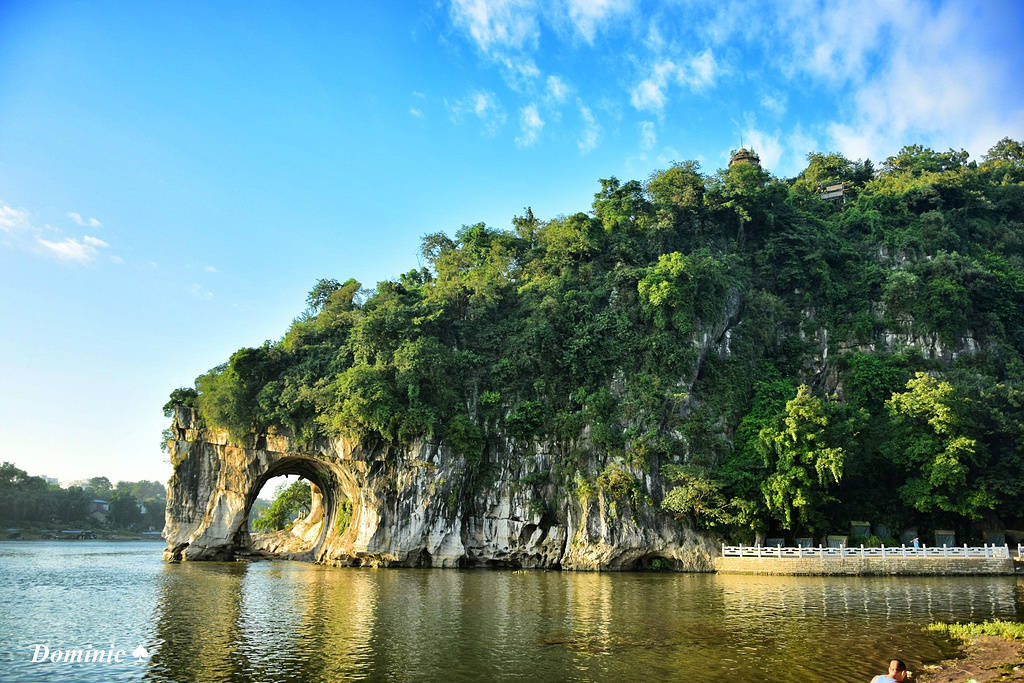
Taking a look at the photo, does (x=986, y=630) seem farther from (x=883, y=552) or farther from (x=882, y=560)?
(x=883, y=552)

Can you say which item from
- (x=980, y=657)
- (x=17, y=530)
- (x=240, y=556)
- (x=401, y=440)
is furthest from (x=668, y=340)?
(x=17, y=530)

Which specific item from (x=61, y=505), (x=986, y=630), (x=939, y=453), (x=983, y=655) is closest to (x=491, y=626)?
(x=983, y=655)

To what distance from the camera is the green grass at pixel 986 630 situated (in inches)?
542

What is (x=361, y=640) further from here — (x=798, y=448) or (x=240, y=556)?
(x=240, y=556)

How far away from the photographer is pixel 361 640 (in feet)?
47.4

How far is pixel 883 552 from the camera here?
28688 millimetres

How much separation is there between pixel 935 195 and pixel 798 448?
88.9 ft

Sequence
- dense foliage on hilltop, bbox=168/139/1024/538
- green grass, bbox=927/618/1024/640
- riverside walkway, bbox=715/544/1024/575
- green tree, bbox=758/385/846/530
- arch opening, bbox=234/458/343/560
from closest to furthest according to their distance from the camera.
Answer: green grass, bbox=927/618/1024/640 → riverside walkway, bbox=715/544/1024/575 → green tree, bbox=758/385/846/530 → dense foliage on hilltop, bbox=168/139/1024/538 → arch opening, bbox=234/458/343/560

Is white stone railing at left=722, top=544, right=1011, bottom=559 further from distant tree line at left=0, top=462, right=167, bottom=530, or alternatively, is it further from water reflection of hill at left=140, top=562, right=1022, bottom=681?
distant tree line at left=0, top=462, right=167, bottom=530

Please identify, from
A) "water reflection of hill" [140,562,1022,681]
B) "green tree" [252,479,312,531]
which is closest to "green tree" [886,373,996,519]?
"water reflection of hill" [140,562,1022,681]

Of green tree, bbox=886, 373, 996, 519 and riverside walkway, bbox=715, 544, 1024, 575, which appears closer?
riverside walkway, bbox=715, 544, 1024, 575

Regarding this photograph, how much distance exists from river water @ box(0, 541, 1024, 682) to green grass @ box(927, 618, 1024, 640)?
0.88 meters

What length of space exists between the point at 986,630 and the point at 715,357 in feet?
77.6

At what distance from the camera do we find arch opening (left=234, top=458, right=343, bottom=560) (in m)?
41.0
